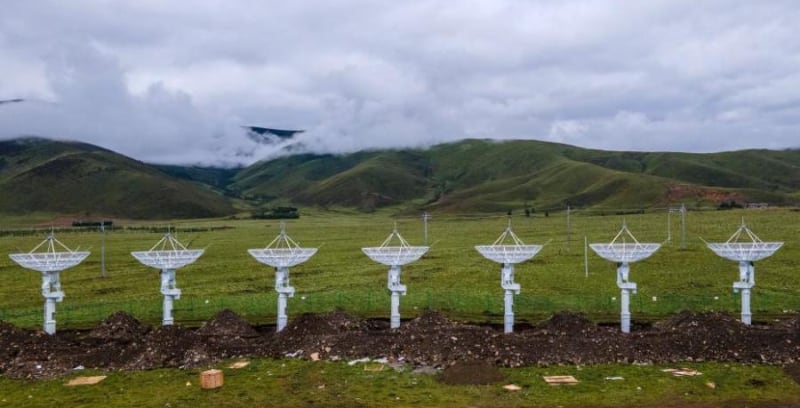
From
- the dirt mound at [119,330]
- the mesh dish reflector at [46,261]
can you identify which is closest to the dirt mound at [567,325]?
the dirt mound at [119,330]

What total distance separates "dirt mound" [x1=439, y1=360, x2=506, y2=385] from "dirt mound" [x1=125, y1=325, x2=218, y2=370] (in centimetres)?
1022

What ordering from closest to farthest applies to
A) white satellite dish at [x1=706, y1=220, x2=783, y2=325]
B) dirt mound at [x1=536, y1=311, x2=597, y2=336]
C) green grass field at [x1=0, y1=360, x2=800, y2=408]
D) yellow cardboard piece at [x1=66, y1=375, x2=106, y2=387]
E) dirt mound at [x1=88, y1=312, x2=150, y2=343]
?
green grass field at [x1=0, y1=360, x2=800, y2=408] < yellow cardboard piece at [x1=66, y1=375, x2=106, y2=387] < dirt mound at [x1=536, y1=311, x2=597, y2=336] < dirt mound at [x1=88, y1=312, x2=150, y2=343] < white satellite dish at [x1=706, y1=220, x2=783, y2=325]

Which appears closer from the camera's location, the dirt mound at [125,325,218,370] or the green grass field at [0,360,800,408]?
the green grass field at [0,360,800,408]

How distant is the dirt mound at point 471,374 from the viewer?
23.4 m

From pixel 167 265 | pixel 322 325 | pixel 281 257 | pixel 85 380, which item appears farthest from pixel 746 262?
pixel 85 380

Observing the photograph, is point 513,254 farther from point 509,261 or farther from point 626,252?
point 626,252

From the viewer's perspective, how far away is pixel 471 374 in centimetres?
2394

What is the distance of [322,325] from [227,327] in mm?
5086

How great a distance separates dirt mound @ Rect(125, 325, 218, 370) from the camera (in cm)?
2652

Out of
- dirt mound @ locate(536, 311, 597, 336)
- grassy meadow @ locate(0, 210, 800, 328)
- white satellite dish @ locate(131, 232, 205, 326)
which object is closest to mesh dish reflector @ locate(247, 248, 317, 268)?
white satellite dish @ locate(131, 232, 205, 326)

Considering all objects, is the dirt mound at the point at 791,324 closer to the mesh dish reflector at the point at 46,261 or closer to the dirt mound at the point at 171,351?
the dirt mound at the point at 171,351

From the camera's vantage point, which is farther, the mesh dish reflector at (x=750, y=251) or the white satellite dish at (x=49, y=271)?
the white satellite dish at (x=49, y=271)

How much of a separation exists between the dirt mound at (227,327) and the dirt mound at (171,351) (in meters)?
1.89

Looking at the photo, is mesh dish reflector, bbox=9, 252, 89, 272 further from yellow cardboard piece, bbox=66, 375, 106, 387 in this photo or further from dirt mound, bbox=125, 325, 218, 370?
yellow cardboard piece, bbox=66, 375, 106, 387
